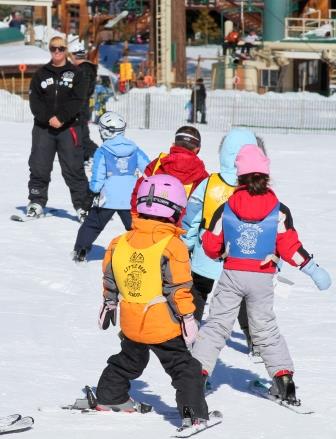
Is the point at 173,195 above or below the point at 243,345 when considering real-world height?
above

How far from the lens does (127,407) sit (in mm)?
6781

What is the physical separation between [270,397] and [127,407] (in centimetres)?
95

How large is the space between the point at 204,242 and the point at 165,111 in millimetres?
25049

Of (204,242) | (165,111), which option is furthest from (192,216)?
(165,111)

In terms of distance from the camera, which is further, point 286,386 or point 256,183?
point 286,386

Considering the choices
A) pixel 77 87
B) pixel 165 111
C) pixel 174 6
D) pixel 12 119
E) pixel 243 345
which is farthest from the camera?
pixel 174 6

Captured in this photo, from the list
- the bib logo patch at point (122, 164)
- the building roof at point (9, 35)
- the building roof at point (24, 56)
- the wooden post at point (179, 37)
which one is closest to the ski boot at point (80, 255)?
the bib logo patch at point (122, 164)

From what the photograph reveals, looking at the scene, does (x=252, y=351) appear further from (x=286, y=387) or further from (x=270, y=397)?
(x=286, y=387)

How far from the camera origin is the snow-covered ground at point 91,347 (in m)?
6.67

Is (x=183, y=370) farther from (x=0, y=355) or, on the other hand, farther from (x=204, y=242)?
(x=0, y=355)

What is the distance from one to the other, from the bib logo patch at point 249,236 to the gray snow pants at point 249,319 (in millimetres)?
148

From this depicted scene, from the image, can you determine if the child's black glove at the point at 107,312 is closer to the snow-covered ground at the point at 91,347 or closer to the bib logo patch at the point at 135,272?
the bib logo patch at the point at 135,272

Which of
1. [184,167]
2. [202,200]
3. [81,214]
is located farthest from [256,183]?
[81,214]

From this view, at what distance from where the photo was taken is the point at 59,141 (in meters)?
13.3
